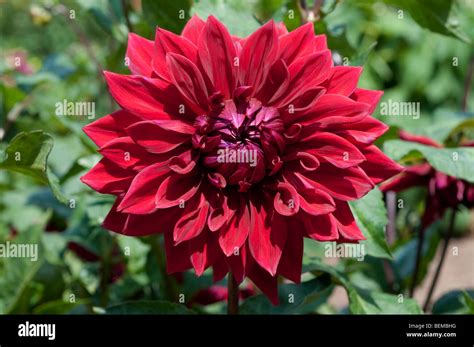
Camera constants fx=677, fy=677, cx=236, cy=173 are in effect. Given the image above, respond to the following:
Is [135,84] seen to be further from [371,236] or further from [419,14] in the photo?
[419,14]

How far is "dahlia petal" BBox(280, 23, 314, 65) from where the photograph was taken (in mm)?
705

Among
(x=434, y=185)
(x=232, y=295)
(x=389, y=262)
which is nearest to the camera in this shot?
(x=232, y=295)

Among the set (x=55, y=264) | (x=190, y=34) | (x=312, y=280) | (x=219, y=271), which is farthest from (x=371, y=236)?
(x=55, y=264)

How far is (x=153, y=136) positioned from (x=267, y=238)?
16 cm

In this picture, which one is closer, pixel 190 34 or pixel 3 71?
pixel 190 34

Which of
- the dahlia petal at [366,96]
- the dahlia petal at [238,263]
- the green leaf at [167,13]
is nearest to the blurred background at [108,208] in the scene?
the green leaf at [167,13]

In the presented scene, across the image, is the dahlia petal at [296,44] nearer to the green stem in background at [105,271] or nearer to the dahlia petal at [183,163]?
the dahlia petal at [183,163]

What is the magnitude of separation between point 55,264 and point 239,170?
643 millimetres

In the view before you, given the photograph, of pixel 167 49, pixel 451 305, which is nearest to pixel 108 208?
pixel 167 49

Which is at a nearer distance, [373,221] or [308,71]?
[308,71]

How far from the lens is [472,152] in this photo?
95cm

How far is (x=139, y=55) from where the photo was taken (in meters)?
0.73

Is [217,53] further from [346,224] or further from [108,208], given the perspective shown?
[108,208]

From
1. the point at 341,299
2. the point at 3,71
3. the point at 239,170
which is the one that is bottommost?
the point at 341,299
